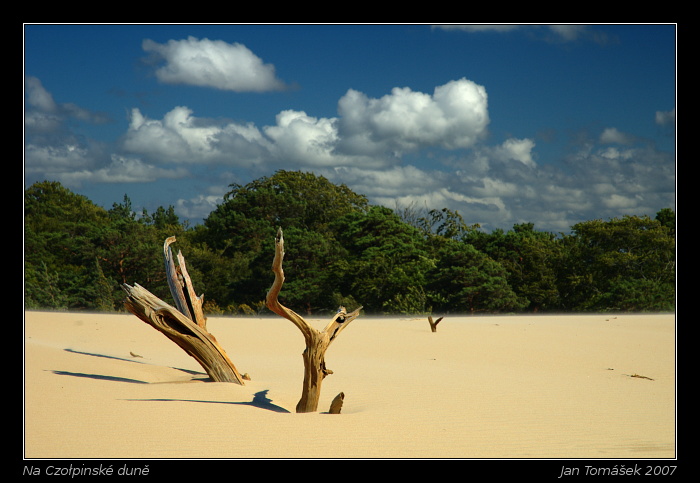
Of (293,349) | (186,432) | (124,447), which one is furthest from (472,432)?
(293,349)

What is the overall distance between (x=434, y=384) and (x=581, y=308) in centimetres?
1941

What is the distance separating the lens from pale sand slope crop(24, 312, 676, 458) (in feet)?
17.4

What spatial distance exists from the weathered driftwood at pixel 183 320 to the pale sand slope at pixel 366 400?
331mm

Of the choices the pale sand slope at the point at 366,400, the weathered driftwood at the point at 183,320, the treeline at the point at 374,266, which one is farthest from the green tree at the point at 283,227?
the weathered driftwood at the point at 183,320

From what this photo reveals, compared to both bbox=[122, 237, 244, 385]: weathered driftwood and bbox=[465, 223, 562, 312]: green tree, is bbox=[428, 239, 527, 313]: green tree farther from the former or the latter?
bbox=[122, 237, 244, 385]: weathered driftwood

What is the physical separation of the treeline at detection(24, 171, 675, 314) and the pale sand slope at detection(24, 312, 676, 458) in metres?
11.8

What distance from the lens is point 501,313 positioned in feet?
85.6

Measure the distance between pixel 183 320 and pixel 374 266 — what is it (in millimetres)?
20643

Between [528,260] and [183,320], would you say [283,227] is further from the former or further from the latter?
[183,320]

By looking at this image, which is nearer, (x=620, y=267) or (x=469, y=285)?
(x=469, y=285)

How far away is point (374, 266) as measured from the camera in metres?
28.4

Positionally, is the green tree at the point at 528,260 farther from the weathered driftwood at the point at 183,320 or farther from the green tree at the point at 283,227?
the weathered driftwood at the point at 183,320

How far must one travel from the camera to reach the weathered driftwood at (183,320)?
7.79m

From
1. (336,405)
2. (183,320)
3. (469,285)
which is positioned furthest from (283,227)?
(336,405)
